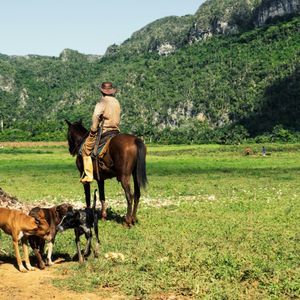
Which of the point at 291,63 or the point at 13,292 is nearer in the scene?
the point at 13,292

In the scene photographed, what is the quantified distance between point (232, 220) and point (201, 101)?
185227 mm

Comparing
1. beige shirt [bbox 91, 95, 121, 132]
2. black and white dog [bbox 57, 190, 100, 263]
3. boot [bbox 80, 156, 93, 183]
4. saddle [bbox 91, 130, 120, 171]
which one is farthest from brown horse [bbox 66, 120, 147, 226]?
black and white dog [bbox 57, 190, 100, 263]

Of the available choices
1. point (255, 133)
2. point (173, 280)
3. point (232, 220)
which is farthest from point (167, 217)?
point (255, 133)

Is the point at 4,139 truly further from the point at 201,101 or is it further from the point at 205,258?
the point at 205,258

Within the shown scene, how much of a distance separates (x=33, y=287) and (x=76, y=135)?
711 cm

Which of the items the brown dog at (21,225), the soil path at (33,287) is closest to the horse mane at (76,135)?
the brown dog at (21,225)

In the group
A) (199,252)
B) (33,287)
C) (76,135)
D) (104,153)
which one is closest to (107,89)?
(76,135)

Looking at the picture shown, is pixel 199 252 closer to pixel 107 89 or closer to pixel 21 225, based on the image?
pixel 21 225

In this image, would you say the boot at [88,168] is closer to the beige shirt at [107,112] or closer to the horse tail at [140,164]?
the beige shirt at [107,112]

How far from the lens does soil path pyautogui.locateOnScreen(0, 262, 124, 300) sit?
315 inches

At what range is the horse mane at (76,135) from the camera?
15.0m

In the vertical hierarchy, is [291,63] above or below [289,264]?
above

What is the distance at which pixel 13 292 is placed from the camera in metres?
8.23

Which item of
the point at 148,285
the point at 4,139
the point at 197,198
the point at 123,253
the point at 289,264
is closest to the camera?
the point at 148,285
